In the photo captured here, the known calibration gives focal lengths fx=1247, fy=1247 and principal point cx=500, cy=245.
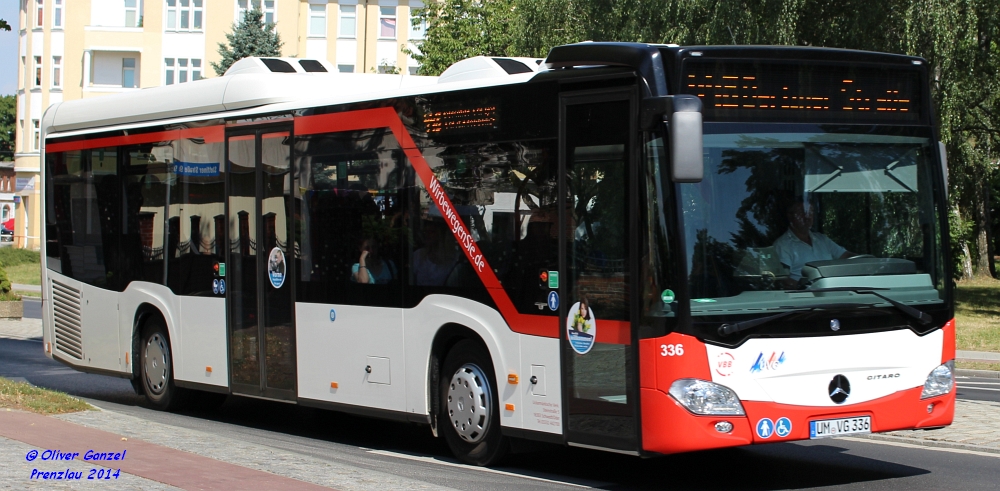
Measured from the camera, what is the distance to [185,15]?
6556 centimetres

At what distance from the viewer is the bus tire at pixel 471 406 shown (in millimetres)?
9492

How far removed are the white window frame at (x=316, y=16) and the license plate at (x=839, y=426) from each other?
6036 cm

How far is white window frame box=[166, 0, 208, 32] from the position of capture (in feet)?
214

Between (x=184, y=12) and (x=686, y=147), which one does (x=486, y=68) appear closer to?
(x=686, y=147)

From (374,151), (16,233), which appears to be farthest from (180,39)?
(374,151)

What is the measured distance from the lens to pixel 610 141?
8.36 m

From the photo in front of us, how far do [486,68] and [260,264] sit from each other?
334 centimetres

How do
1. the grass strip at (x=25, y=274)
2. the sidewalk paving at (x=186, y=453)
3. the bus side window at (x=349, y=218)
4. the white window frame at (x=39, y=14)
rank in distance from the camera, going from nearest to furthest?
the sidewalk paving at (x=186, y=453)
the bus side window at (x=349, y=218)
the grass strip at (x=25, y=274)
the white window frame at (x=39, y=14)

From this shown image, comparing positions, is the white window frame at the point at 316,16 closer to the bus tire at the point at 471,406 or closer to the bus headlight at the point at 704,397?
the bus tire at the point at 471,406

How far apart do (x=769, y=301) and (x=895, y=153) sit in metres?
1.52

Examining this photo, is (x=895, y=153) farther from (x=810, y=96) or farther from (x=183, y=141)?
(x=183, y=141)

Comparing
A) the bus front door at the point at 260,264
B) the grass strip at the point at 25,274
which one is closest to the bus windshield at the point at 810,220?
the bus front door at the point at 260,264

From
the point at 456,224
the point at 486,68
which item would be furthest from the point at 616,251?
the point at 486,68

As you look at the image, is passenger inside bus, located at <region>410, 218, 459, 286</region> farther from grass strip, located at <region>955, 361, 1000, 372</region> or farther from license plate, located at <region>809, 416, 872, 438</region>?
grass strip, located at <region>955, 361, 1000, 372</region>
